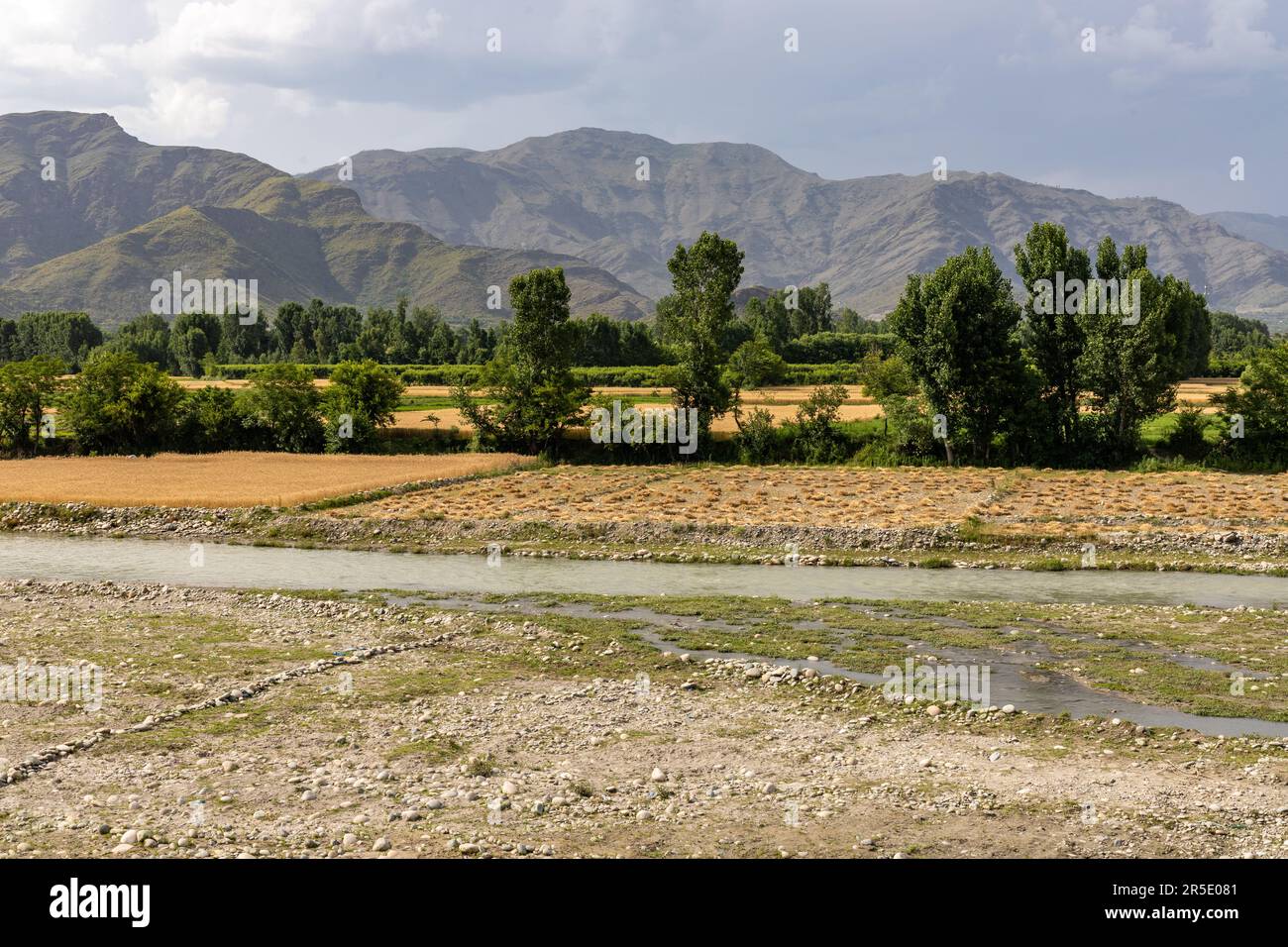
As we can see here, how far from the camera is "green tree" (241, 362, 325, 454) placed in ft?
295

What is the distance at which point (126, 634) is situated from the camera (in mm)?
32219

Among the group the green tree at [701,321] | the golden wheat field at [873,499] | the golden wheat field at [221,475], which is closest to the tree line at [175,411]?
the golden wheat field at [221,475]

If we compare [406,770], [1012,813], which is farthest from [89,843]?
[1012,813]

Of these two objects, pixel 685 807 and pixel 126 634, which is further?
pixel 126 634

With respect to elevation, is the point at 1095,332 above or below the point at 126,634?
above

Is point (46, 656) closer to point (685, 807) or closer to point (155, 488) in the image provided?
point (685, 807)

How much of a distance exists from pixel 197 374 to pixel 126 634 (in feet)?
582

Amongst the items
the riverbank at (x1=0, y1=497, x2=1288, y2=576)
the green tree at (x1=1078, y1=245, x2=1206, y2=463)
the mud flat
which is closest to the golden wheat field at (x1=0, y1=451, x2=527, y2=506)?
the mud flat

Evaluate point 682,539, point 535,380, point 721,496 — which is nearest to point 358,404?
point 535,380

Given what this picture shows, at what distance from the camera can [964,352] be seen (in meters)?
73.6

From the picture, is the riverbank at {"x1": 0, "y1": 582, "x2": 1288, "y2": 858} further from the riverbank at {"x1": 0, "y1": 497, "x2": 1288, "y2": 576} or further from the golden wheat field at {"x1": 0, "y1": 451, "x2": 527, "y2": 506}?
the golden wheat field at {"x1": 0, "y1": 451, "x2": 527, "y2": 506}

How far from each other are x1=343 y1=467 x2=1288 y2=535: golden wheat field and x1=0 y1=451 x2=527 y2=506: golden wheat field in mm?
4447

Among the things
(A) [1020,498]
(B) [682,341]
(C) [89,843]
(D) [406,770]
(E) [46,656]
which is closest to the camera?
(C) [89,843]
